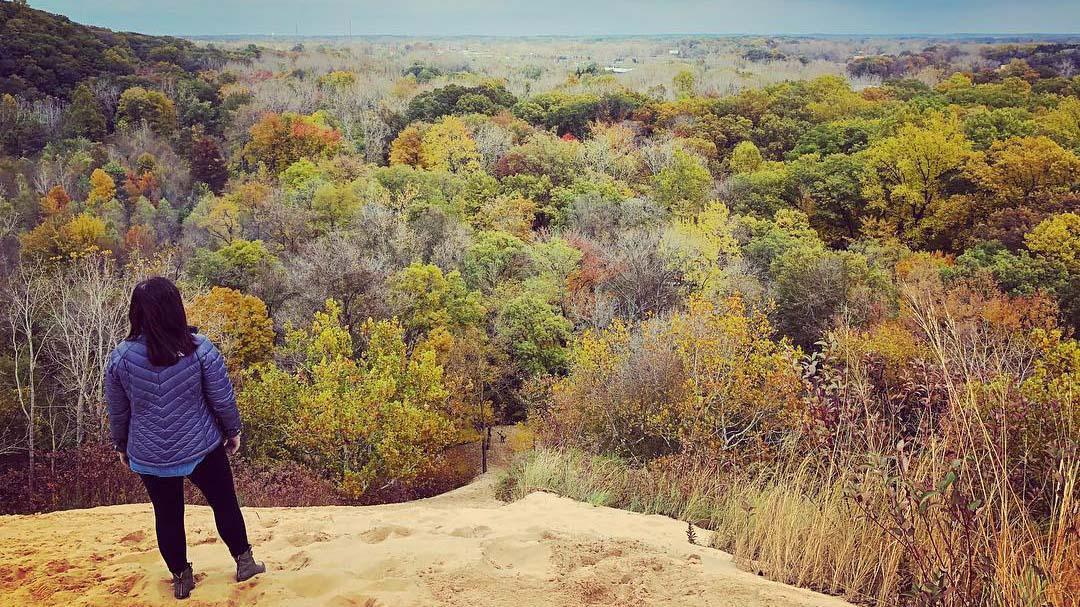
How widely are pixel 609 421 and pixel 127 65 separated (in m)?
84.4

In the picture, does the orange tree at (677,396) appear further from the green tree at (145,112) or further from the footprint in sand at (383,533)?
the green tree at (145,112)

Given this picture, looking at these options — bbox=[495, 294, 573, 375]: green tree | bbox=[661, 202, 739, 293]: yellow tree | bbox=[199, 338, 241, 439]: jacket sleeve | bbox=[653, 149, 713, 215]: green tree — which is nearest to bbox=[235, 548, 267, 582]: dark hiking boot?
bbox=[199, 338, 241, 439]: jacket sleeve

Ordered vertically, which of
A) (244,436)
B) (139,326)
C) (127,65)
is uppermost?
(127,65)

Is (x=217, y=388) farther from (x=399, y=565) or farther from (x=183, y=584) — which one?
(x=399, y=565)

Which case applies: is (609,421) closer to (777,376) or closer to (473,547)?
(777,376)

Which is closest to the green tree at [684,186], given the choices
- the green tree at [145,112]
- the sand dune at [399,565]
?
the sand dune at [399,565]

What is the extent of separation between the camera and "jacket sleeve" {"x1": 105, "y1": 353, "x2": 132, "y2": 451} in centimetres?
336

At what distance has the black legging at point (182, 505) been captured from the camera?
11.5 ft

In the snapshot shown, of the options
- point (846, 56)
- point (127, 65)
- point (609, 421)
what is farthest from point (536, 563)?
point (846, 56)

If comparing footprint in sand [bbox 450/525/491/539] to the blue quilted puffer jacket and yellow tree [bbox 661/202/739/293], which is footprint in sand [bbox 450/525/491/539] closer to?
the blue quilted puffer jacket

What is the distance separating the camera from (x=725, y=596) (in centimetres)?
327

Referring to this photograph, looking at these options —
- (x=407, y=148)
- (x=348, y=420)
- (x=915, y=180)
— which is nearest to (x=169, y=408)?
(x=348, y=420)

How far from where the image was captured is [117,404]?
3.43 metres

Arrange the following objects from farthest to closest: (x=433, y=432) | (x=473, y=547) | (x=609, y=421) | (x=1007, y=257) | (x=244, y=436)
→ 1. (x=1007, y=257)
2. (x=433, y=432)
3. (x=244, y=436)
4. (x=609, y=421)
5. (x=473, y=547)
